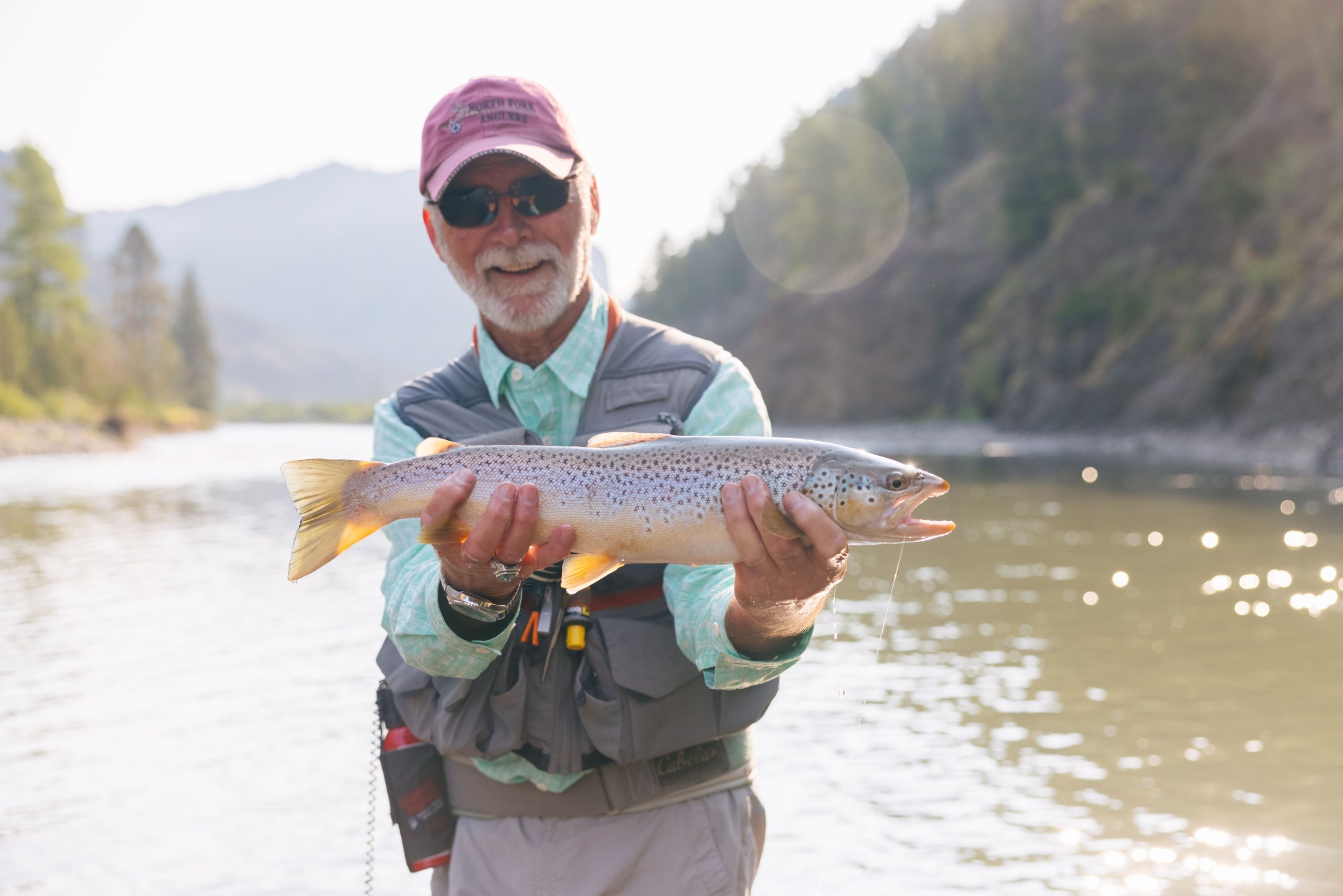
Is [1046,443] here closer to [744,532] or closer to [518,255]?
[518,255]

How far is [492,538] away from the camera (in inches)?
114

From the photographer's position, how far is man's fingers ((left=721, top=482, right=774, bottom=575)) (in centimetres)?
284

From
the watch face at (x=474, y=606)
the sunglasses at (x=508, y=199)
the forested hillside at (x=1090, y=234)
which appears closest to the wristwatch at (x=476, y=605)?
the watch face at (x=474, y=606)

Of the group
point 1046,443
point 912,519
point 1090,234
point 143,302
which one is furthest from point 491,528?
point 143,302

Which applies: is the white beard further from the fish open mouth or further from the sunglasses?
the fish open mouth

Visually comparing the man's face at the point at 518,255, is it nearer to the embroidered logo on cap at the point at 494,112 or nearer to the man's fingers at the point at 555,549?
the embroidered logo on cap at the point at 494,112

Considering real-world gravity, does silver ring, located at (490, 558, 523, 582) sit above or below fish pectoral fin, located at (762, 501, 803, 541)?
below

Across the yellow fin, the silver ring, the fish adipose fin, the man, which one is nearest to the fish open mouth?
the man

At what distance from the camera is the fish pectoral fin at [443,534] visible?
9.68 ft

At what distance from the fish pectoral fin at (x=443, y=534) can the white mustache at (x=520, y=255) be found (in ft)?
2.39

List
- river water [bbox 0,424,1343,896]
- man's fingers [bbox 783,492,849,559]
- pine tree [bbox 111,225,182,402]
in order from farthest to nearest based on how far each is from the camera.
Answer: pine tree [bbox 111,225,182,402] < river water [bbox 0,424,1343,896] < man's fingers [bbox 783,492,849,559]

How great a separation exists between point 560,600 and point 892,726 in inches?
293

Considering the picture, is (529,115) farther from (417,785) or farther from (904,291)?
(904,291)

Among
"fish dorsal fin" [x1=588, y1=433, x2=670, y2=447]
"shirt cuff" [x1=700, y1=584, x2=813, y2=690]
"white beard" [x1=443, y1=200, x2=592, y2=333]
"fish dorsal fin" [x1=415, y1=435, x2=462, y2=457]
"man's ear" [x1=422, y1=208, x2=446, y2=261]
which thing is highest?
"man's ear" [x1=422, y1=208, x2=446, y2=261]
